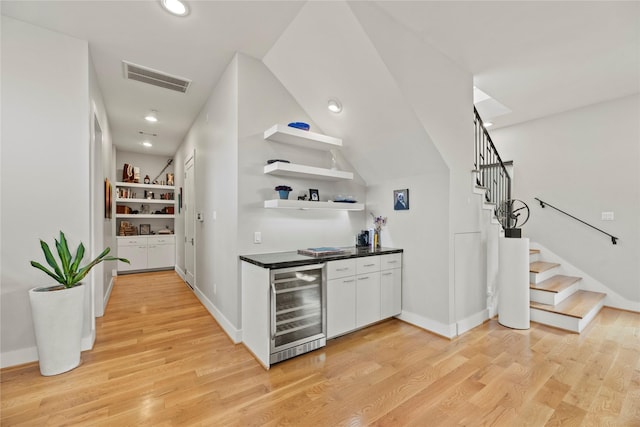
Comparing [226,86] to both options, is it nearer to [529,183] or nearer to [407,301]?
[407,301]

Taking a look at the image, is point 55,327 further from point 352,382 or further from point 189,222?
point 189,222

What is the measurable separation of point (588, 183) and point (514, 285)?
Result: 96.8 inches

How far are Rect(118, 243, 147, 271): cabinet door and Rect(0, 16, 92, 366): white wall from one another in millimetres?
4080

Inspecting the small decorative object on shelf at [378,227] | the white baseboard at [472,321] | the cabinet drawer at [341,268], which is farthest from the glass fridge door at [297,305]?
the white baseboard at [472,321]

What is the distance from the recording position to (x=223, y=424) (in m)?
1.72

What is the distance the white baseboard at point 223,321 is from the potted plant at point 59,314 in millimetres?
1250

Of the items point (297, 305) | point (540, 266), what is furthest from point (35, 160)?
point (540, 266)

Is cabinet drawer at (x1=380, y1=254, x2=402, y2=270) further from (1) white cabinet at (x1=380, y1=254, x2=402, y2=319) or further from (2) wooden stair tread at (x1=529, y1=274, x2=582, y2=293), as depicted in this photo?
(2) wooden stair tread at (x1=529, y1=274, x2=582, y2=293)

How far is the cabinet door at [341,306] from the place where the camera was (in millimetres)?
2771

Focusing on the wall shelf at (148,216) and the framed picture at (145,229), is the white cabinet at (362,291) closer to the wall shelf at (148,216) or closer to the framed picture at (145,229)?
the wall shelf at (148,216)

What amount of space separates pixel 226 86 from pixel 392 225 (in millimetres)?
2604

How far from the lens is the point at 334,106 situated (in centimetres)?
310

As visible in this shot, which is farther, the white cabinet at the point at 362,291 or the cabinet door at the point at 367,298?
the cabinet door at the point at 367,298

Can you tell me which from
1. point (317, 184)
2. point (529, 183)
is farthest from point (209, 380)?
point (529, 183)
